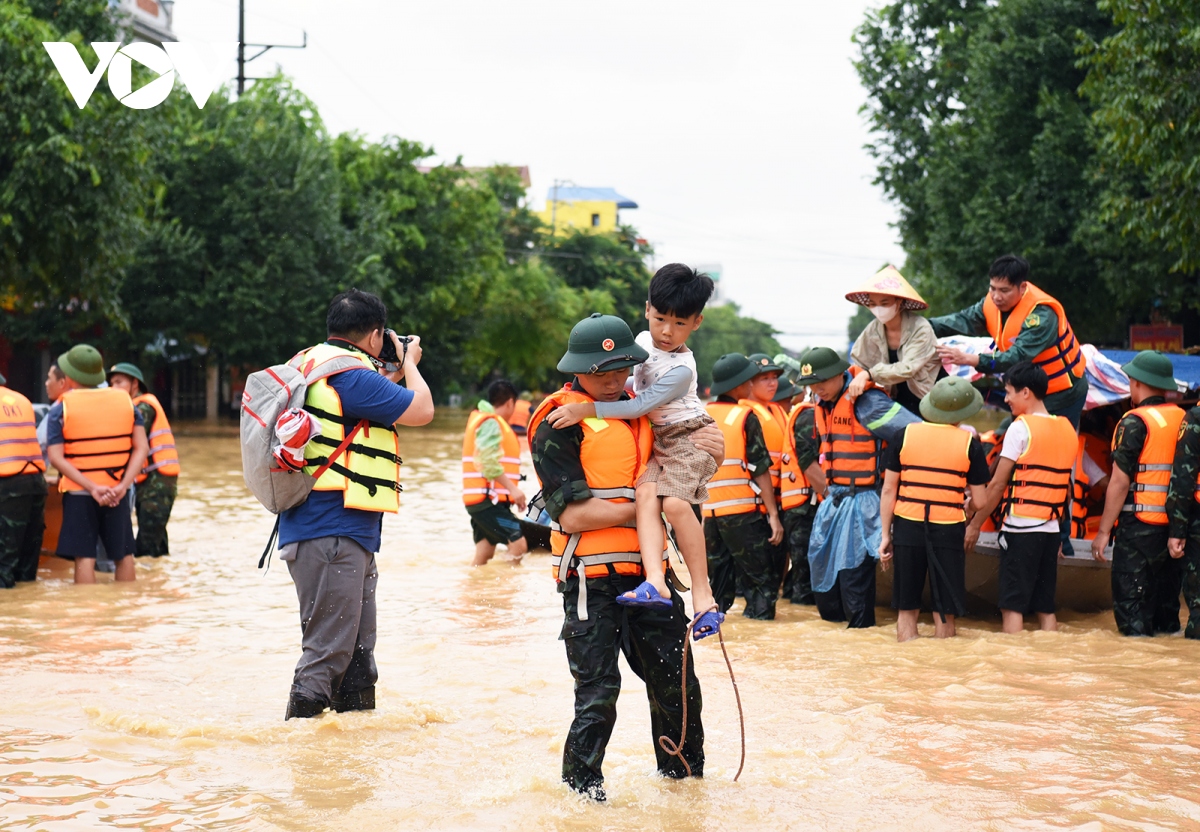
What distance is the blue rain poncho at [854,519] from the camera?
29.5 ft

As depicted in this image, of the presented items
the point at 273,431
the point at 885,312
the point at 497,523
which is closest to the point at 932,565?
the point at 885,312

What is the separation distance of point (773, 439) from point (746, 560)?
122 cm

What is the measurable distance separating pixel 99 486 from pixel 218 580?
65.3 inches

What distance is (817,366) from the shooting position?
9422mm

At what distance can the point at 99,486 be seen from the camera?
35.2 ft

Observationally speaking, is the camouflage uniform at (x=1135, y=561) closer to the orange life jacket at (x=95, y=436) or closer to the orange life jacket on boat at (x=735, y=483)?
the orange life jacket on boat at (x=735, y=483)

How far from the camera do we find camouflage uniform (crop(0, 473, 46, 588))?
35.2 feet

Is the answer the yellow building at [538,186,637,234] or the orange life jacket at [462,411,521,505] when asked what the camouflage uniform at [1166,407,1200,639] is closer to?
the orange life jacket at [462,411,521,505]

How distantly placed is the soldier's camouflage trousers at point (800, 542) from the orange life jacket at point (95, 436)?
5.50 m

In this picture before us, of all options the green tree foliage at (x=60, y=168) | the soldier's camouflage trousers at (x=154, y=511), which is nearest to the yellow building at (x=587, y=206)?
the green tree foliage at (x=60, y=168)

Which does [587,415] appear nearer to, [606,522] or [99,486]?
[606,522]

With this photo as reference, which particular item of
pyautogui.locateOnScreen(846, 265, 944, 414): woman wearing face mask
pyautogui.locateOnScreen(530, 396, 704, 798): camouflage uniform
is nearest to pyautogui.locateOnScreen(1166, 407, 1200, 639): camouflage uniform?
pyautogui.locateOnScreen(846, 265, 944, 414): woman wearing face mask

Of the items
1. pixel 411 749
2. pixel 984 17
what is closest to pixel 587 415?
pixel 411 749

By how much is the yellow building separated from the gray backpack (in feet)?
334
